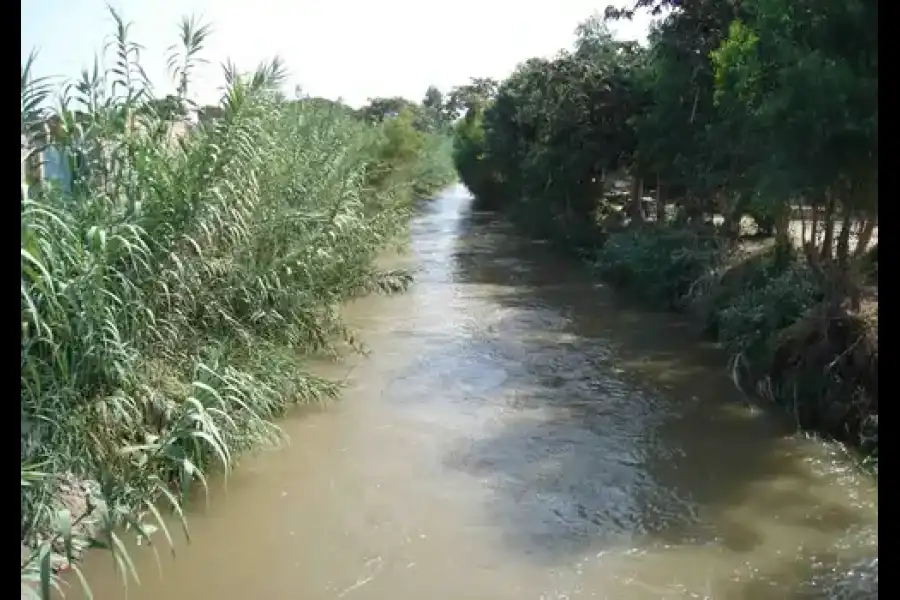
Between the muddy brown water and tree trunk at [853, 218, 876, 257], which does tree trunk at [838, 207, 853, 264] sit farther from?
the muddy brown water

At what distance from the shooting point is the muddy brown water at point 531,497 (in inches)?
208

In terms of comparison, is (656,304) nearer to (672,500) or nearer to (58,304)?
(672,500)

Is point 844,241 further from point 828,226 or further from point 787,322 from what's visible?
point 787,322

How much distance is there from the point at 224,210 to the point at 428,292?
9.36m

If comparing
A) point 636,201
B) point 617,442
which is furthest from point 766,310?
point 636,201

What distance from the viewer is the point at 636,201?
60.3 ft

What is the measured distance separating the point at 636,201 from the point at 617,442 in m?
11.4

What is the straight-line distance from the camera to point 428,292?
1591 centimetres

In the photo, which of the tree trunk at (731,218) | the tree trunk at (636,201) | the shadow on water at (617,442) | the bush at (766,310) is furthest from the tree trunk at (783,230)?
the tree trunk at (636,201)

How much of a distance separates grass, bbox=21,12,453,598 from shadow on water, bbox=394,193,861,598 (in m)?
1.96

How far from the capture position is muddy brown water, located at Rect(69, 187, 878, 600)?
5281 mm

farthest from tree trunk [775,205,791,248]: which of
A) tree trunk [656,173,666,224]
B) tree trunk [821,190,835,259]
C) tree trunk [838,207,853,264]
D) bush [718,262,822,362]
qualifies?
tree trunk [656,173,666,224]

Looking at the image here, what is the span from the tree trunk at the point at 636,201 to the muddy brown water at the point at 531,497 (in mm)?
7398
